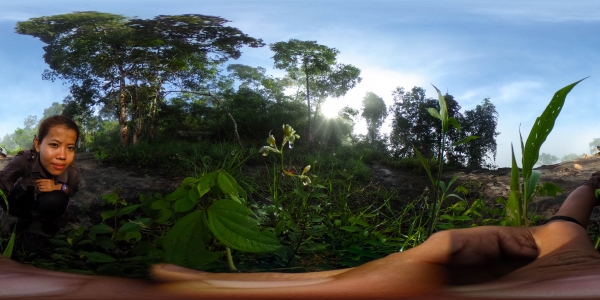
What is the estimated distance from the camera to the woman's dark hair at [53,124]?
53 centimetres

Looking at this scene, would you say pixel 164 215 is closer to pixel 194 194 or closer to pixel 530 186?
pixel 194 194

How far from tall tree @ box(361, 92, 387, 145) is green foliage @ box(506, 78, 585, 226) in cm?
14

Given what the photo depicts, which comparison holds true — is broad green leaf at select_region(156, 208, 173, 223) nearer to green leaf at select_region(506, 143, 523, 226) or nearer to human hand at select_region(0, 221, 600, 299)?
human hand at select_region(0, 221, 600, 299)

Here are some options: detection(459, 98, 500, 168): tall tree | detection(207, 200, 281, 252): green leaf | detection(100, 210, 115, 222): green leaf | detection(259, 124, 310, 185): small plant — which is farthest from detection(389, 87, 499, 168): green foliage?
detection(100, 210, 115, 222): green leaf

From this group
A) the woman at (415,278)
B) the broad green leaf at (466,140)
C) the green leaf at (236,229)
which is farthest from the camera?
the broad green leaf at (466,140)

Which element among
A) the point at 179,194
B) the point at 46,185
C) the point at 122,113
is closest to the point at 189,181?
the point at 179,194

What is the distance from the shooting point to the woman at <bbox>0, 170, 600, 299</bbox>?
0.83 feet

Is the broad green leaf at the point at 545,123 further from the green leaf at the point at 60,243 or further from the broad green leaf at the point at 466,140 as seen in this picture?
the green leaf at the point at 60,243

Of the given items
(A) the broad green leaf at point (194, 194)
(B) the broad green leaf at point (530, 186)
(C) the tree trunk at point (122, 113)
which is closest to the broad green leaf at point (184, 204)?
(A) the broad green leaf at point (194, 194)

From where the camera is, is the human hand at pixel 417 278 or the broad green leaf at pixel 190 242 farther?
the broad green leaf at pixel 190 242

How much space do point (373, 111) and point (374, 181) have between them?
0.36 feet

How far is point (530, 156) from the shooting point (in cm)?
48

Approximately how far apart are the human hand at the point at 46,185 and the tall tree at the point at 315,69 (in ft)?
1.02

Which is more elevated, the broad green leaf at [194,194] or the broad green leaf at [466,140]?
the broad green leaf at [466,140]
